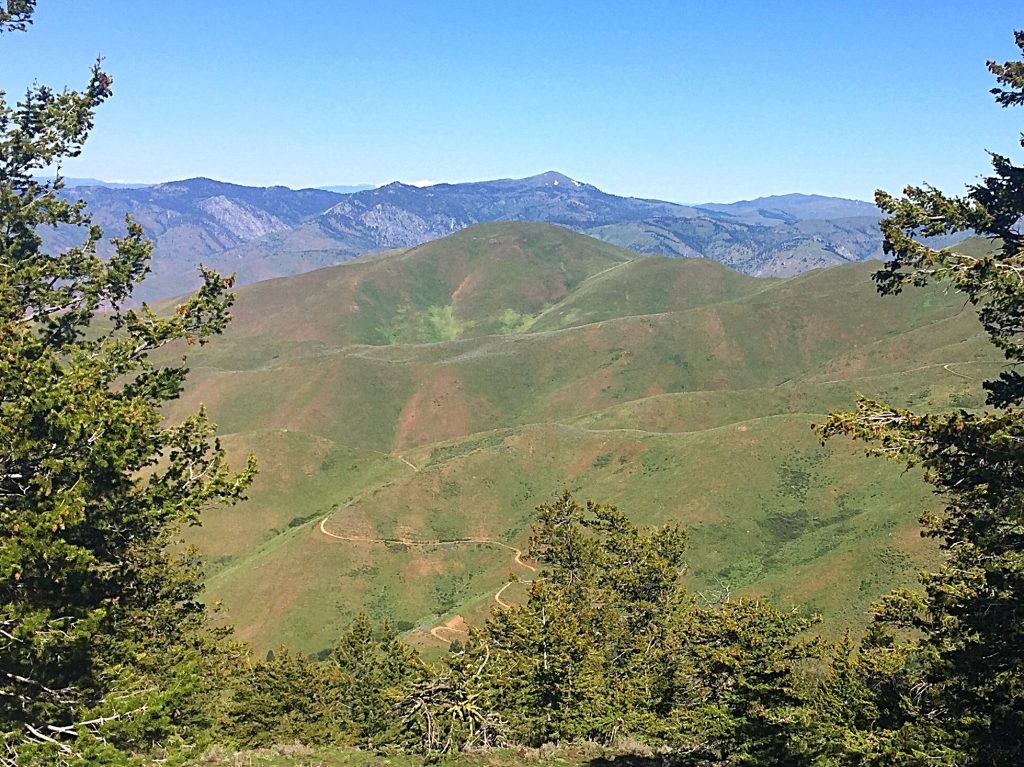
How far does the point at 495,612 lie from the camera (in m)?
40.9

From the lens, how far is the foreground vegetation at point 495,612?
1534 cm

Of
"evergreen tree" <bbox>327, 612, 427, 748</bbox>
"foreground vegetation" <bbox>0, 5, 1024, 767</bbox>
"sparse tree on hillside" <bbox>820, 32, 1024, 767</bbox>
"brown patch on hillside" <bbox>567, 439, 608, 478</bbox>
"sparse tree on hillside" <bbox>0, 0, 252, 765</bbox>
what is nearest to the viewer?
"sparse tree on hillside" <bbox>0, 0, 252, 765</bbox>

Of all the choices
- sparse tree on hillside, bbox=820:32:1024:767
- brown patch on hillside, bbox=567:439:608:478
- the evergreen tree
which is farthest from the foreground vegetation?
brown patch on hillside, bbox=567:439:608:478

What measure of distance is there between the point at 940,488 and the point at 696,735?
11.8 m

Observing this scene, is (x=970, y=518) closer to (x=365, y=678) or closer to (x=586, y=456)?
(x=365, y=678)

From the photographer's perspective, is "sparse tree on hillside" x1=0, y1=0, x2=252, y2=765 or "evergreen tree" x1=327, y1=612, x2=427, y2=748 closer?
"sparse tree on hillside" x1=0, y1=0, x2=252, y2=765

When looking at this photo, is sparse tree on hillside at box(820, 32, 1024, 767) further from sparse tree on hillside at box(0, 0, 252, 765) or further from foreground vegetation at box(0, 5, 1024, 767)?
sparse tree on hillside at box(0, 0, 252, 765)

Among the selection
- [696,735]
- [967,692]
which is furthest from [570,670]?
[967,692]

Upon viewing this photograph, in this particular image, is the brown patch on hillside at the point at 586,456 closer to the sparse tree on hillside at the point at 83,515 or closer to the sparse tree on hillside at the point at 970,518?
the sparse tree on hillside at the point at 83,515

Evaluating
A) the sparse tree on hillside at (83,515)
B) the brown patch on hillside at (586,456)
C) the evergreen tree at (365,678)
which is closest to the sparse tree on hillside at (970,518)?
the sparse tree on hillside at (83,515)

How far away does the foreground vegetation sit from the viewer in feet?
50.3

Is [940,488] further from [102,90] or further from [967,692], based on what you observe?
[102,90]

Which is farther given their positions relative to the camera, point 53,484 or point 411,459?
point 411,459

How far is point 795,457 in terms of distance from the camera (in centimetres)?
10962
